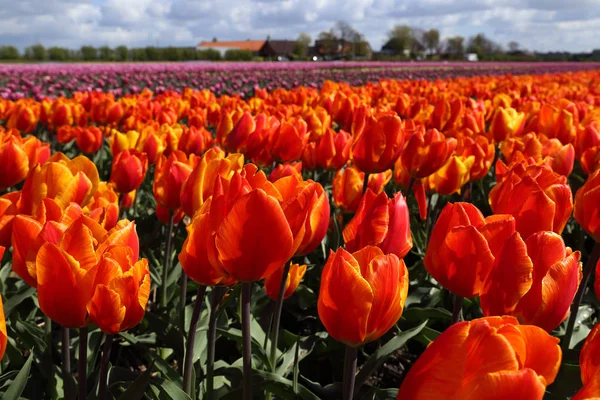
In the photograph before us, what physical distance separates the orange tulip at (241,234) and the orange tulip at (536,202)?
23.8 inches

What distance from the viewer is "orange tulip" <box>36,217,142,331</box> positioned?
102 cm

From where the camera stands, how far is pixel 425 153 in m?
2.32

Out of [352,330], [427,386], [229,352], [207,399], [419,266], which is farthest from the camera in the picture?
[419,266]

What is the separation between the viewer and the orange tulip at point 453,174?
2500mm

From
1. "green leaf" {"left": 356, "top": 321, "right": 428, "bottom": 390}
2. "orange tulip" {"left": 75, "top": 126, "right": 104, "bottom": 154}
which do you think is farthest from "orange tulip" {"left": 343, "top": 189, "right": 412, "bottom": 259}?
"orange tulip" {"left": 75, "top": 126, "right": 104, "bottom": 154}

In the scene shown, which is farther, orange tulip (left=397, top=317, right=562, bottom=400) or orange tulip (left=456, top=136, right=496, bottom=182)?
orange tulip (left=456, top=136, right=496, bottom=182)

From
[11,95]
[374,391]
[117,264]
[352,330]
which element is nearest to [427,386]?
[352,330]

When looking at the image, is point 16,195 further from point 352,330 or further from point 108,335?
point 352,330

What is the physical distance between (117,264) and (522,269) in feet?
2.41

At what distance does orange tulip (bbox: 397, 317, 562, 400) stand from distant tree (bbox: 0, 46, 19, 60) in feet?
210

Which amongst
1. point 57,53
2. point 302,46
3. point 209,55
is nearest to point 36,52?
point 57,53

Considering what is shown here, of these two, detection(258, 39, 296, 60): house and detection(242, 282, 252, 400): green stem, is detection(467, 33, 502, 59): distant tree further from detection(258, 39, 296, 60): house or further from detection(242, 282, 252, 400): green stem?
detection(242, 282, 252, 400): green stem

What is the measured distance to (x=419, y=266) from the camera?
8.57 feet

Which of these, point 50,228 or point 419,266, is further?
point 419,266
